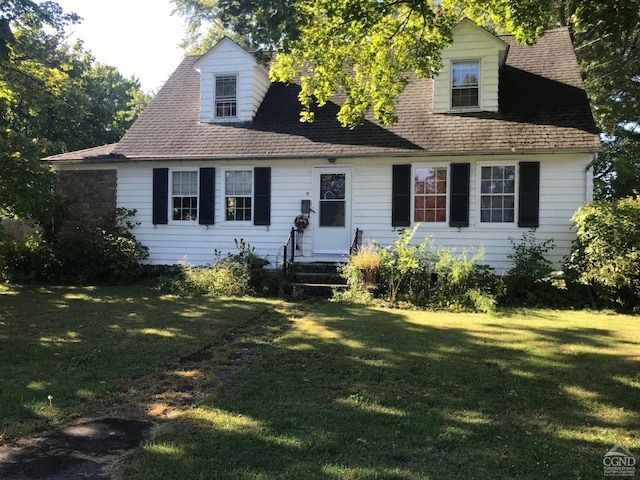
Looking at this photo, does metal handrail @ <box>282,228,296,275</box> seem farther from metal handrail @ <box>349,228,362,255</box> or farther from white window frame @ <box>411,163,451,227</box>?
white window frame @ <box>411,163,451,227</box>

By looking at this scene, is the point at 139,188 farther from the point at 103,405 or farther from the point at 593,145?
the point at 593,145

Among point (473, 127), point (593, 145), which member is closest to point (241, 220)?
point (473, 127)

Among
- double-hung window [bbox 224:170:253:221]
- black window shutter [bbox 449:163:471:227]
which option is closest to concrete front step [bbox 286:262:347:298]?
double-hung window [bbox 224:170:253:221]

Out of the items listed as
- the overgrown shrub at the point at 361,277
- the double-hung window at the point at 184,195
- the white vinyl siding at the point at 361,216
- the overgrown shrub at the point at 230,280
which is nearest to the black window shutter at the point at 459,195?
the white vinyl siding at the point at 361,216

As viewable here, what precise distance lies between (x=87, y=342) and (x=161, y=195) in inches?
292

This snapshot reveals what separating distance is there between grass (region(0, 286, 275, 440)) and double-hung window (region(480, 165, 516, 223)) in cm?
580

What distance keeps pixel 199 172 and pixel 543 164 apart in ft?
28.9

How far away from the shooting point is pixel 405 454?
11.6 feet

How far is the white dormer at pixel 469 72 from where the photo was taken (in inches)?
490

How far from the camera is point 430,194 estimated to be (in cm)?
1211

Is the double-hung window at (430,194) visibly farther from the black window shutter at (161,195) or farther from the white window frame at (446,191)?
the black window shutter at (161,195)

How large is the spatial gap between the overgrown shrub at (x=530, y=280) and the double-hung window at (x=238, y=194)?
22.4 feet

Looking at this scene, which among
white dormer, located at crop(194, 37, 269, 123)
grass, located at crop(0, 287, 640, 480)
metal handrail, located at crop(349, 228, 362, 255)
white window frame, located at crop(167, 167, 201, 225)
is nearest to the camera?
grass, located at crop(0, 287, 640, 480)

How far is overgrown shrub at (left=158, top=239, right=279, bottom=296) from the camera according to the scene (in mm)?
11086
